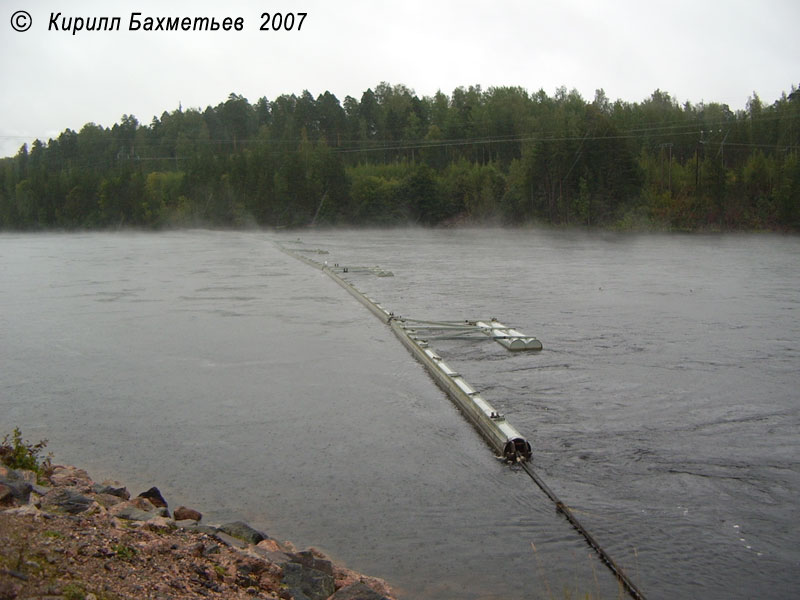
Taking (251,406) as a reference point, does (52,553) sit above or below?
above

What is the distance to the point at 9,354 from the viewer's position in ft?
52.4

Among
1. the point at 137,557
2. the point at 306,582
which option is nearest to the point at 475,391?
the point at 306,582

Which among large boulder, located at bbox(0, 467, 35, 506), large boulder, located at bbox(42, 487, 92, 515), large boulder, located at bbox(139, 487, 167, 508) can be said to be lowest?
large boulder, located at bbox(139, 487, 167, 508)

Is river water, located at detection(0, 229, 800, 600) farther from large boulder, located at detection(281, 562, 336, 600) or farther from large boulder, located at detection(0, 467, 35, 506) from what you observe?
large boulder, located at detection(0, 467, 35, 506)

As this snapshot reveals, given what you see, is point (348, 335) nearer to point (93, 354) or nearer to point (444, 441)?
point (93, 354)

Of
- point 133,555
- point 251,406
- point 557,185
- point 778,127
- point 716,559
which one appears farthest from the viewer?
point 778,127

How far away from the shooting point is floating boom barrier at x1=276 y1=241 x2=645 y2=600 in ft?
24.4

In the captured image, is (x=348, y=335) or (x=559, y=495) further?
(x=348, y=335)

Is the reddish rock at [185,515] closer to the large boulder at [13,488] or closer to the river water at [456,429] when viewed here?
the river water at [456,429]

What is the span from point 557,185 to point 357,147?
60.8 metres

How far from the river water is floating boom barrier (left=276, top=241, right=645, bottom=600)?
13cm

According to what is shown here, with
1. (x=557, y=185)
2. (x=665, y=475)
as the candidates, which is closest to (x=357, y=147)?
(x=557, y=185)

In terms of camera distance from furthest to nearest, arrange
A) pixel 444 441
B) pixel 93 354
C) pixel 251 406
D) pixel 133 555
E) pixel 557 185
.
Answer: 1. pixel 557 185
2. pixel 93 354
3. pixel 251 406
4. pixel 444 441
5. pixel 133 555

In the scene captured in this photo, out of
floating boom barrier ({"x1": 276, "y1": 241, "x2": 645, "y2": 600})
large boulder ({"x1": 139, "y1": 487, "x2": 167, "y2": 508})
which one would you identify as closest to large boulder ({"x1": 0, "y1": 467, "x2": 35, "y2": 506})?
large boulder ({"x1": 139, "y1": 487, "x2": 167, "y2": 508})
